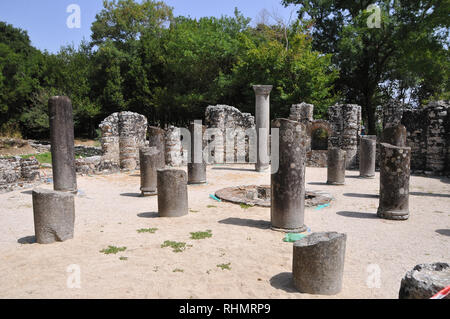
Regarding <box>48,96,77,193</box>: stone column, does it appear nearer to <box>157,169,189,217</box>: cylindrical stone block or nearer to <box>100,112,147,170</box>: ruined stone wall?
<box>157,169,189,217</box>: cylindrical stone block

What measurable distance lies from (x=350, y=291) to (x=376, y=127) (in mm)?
27115

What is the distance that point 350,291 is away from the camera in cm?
468

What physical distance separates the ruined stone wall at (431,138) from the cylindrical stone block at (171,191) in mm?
12279

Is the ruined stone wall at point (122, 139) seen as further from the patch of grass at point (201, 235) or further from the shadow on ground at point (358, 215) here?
the shadow on ground at point (358, 215)

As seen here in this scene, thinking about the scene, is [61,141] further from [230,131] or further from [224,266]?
[230,131]

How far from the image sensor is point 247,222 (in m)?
8.02

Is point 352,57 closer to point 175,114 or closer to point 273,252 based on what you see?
point 175,114

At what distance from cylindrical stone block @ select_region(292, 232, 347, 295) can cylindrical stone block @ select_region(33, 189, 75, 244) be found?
4.46m

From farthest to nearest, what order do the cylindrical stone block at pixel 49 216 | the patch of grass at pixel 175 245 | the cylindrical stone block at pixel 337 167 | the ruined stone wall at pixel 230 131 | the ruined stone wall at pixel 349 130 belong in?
the ruined stone wall at pixel 230 131
the ruined stone wall at pixel 349 130
the cylindrical stone block at pixel 337 167
the cylindrical stone block at pixel 49 216
the patch of grass at pixel 175 245

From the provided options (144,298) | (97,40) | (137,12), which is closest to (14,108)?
(97,40)

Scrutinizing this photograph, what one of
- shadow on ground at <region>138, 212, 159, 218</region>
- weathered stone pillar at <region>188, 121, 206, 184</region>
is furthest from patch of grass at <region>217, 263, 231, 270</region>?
weathered stone pillar at <region>188, 121, 206, 184</region>

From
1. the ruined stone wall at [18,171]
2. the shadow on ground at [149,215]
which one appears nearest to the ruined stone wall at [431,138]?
the shadow on ground at [149,215]

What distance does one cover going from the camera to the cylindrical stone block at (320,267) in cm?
458

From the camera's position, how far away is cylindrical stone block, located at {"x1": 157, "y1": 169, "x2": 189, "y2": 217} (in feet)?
27.5
